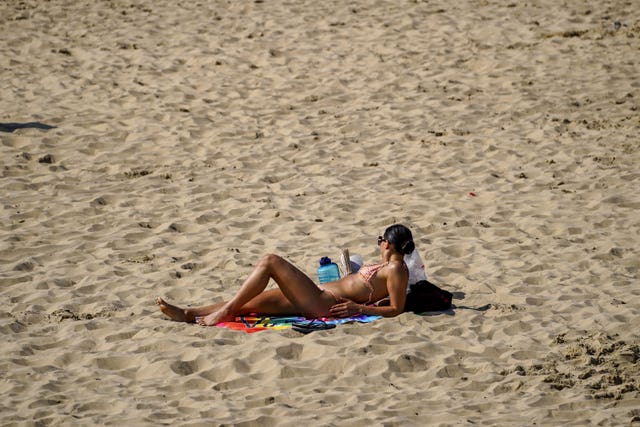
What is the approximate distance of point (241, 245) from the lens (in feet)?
25.2

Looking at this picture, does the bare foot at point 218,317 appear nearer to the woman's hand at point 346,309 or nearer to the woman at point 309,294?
the woman at point 309,294

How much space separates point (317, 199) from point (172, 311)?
2952mm

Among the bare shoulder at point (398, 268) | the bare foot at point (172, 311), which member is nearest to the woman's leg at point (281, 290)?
the bare foot at point (172, 311)

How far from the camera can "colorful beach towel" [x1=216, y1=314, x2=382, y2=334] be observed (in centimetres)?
599

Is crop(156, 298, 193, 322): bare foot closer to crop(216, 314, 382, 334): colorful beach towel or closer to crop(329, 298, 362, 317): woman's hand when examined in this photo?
crop(216, 314, 382, 334): colorful beach towel

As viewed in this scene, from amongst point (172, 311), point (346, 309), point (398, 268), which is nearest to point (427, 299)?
point (398, 268)

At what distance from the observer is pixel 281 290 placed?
6.21 metres

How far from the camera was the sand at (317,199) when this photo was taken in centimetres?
507

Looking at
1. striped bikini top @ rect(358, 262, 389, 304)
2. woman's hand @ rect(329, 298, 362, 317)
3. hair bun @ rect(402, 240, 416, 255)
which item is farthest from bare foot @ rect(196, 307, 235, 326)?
hair bun @ rect(402, 240, 416, 255)

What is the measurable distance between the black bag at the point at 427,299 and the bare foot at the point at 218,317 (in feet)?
3.99

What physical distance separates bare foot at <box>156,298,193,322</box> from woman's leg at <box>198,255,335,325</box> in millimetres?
127

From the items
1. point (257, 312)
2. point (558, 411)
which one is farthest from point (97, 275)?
point (558, 411)

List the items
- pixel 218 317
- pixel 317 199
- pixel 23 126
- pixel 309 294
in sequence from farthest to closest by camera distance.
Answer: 1. pixel 23 126
2. pixel 317 199
3. pixel 309 294
4. pixel 218 317

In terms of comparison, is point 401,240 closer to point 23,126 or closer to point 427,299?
point 427,299
